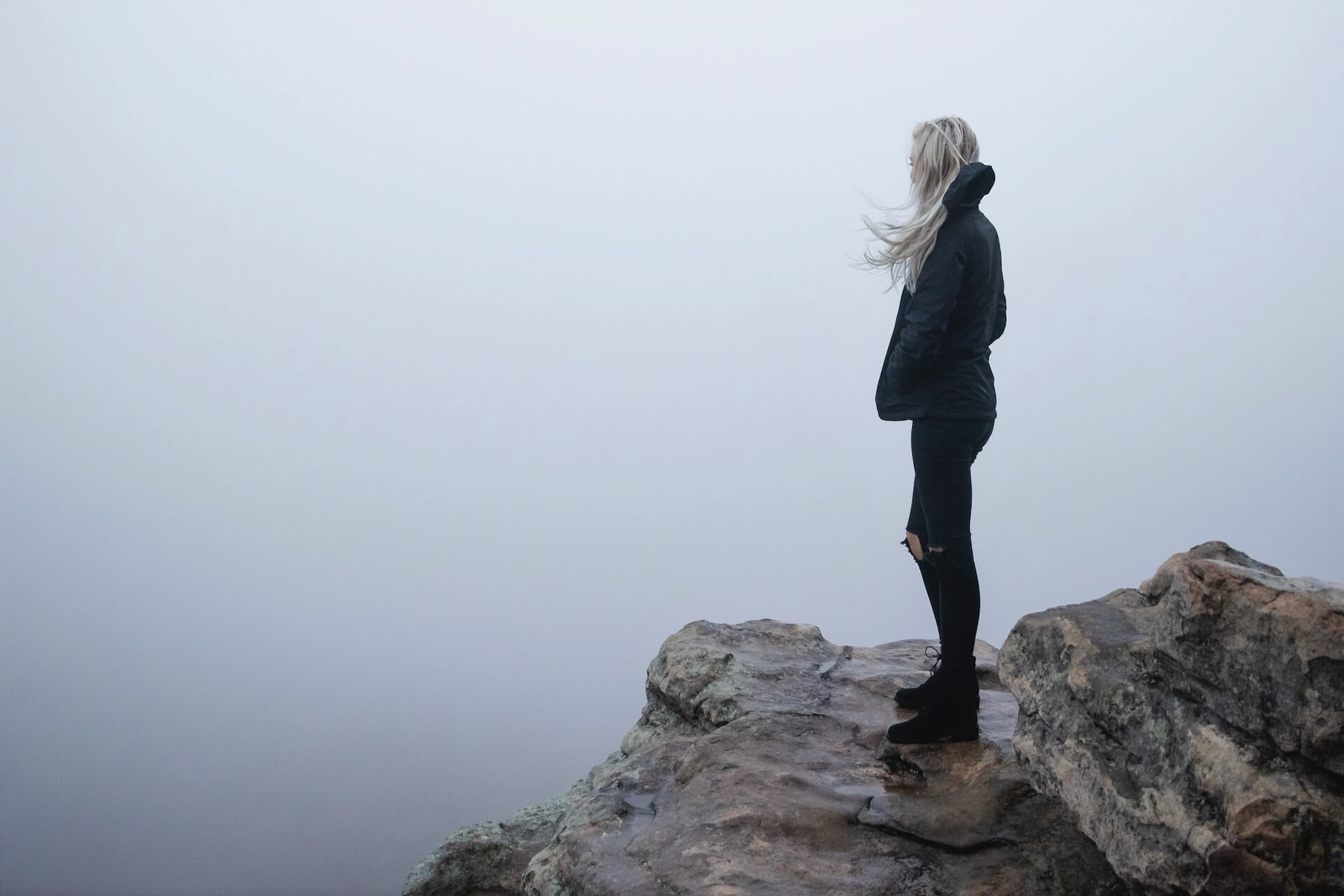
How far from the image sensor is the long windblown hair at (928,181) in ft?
13.9

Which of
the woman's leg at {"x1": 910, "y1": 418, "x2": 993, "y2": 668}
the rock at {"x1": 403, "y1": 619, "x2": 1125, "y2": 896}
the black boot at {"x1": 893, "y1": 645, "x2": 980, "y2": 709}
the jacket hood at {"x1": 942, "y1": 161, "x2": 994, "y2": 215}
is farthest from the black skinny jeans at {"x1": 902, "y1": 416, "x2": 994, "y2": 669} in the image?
the jacket hood at {"x1": 942, "y1": 161, "x2": 994, "y2": 215}

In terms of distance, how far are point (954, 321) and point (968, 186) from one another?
0.57m

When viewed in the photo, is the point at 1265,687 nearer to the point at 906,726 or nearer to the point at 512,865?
the point at 906,726

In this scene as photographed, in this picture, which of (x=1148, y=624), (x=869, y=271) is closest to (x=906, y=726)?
(x=1148, y=624)

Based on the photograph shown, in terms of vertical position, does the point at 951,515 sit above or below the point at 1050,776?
above

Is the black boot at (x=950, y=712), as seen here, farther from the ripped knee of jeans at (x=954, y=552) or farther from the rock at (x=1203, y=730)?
the rock at (x=1203, y=730)

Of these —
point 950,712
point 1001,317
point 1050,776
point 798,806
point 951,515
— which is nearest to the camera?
point 1050,776

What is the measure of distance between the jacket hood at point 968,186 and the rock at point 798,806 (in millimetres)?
2380

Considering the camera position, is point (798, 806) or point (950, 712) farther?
point (950, 712)

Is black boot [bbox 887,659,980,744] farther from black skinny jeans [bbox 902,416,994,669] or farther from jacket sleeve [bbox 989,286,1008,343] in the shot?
jacket sleeve [bbox 989,286,1008,343]

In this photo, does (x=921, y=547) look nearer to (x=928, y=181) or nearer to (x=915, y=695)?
(x=915, y=695)

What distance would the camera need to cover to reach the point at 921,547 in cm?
456

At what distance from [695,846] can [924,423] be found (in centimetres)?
200

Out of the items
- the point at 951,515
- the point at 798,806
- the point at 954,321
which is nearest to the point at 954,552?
the point at 951,515
